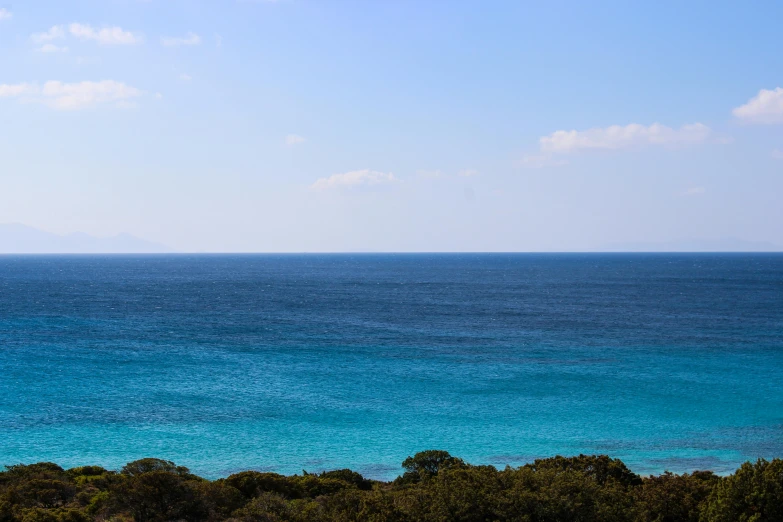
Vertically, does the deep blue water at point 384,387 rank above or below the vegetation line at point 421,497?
below

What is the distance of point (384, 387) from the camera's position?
54.4 meters

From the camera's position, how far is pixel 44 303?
397 feet

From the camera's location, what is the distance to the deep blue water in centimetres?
3922

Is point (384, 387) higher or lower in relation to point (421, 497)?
lower

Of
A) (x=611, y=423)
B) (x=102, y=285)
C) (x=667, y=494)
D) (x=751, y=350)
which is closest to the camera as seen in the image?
(x=667, y=494)

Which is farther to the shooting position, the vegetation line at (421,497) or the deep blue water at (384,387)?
the deep blue water at (384,387)

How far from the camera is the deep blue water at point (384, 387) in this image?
39.2m

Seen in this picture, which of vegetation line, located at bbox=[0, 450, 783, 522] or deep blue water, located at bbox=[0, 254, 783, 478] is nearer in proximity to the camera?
vegetation line, located at bbox=[0, 450, 783, 522]

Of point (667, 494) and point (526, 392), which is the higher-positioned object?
point (667, 494)

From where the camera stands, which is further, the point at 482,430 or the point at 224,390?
the point at 224,390

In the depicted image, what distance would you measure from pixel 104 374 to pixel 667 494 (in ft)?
176

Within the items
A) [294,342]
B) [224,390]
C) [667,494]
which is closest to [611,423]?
[667,494]

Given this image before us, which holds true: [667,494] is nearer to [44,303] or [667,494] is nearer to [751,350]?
[751,350]

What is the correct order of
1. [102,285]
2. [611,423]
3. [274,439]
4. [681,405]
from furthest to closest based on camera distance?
[102,285] < [681,405] < [611,423] < [274,439]
